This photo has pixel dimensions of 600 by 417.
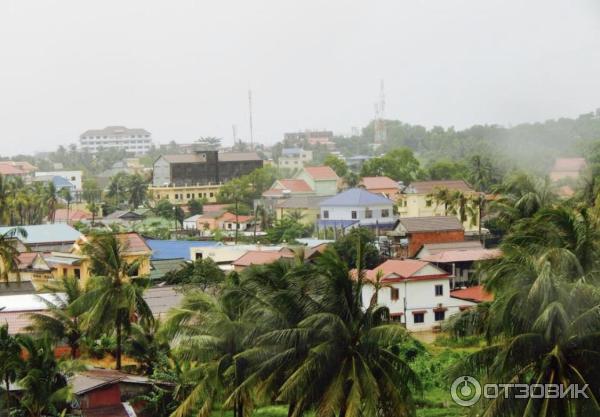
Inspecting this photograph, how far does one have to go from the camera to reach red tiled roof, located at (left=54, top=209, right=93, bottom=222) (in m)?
45.5

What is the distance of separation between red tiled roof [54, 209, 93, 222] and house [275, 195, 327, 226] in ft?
28.4

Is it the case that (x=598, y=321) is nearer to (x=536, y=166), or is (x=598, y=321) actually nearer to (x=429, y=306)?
(x=429, y=306)

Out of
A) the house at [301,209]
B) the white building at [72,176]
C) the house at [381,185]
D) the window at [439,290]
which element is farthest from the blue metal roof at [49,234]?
the white building at [72,176]

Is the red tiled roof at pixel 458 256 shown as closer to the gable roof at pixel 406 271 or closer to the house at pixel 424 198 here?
the gable roof at pixel 406 271

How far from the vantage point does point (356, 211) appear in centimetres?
3634

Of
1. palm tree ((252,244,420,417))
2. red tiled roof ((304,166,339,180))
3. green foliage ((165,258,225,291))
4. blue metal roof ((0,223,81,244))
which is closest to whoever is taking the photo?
palm tree ((252,244,420,417))

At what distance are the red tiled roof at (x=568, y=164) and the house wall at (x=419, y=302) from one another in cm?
1505

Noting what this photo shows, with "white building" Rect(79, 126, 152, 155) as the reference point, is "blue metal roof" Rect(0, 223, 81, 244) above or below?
below

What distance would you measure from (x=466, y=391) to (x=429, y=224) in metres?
15.9

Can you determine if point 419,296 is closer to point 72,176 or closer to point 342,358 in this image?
point 342,358

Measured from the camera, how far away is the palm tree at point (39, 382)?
1234cm

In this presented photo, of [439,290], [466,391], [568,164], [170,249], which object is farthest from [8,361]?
[568,164]

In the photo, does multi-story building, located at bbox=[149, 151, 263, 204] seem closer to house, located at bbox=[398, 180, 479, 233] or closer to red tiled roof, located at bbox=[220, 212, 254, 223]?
red tiled roof, located at bbox=[220, 212, 254, 223]

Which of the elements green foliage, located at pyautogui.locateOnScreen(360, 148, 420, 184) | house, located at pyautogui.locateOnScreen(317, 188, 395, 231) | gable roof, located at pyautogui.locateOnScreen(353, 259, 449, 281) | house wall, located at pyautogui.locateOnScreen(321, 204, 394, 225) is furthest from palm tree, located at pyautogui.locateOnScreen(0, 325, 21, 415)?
green foliage, located at pyautogui.locateOnScreen(360, 148, 420, 184)
